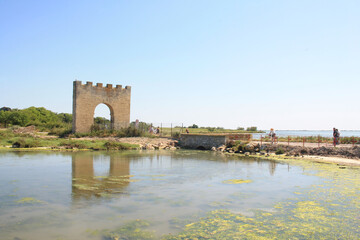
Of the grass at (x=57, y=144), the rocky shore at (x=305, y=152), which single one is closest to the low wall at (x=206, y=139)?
the rocky shore at (x=305, y=152)

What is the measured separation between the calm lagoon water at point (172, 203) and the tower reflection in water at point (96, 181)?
32mm

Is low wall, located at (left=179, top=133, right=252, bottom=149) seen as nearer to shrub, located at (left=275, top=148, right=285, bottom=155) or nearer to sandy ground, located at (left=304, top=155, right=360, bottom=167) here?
shrub, located at (left=275, top=148, right=285, bottom=155)

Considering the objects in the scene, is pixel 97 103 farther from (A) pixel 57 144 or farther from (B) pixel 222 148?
(B) pixel 222 148

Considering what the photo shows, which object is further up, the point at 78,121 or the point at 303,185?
the point at 78,121

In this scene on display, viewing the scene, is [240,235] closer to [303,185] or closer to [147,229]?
[147,229]

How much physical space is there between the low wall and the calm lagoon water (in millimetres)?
11819

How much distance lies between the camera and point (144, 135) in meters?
28.7

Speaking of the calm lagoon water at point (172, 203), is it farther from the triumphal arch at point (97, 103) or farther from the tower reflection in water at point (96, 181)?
the triumphal arch at point (97, 103)

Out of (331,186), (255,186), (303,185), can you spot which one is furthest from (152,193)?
(331,186)

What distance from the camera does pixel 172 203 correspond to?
26.9 feet

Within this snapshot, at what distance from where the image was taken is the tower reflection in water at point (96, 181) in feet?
29.6

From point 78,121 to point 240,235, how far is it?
2431cm

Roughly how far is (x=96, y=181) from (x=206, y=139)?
16.4 metres

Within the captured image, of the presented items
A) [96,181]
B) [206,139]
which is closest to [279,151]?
[206,139]
